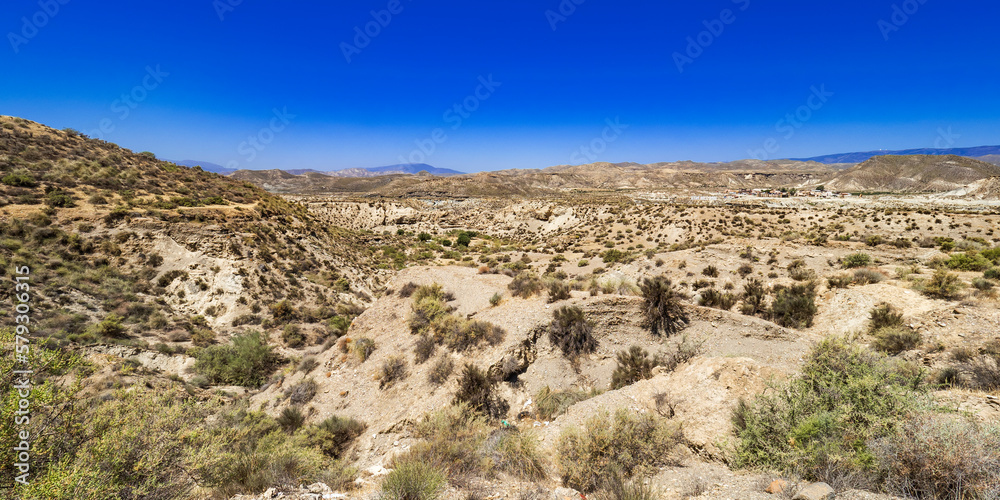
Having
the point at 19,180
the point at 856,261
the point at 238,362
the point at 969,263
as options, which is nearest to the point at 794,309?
the point at 856,261

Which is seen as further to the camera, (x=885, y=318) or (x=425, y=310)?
(x=425, y=310)

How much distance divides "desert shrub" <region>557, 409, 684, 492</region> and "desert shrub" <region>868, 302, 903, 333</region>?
8.32m

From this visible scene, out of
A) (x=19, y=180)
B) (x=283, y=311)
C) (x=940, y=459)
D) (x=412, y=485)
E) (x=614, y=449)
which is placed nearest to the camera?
(x=940, y=459)

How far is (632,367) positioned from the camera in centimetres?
908

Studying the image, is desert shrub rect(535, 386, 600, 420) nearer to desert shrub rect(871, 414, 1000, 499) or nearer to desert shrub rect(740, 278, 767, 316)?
desert shrub rect(871, 414, 1000, 499)

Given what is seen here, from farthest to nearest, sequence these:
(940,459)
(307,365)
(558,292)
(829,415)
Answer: (558,292) < (307,365) < (829,415) < (940,459)

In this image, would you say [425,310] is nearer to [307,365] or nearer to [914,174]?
[307,365]

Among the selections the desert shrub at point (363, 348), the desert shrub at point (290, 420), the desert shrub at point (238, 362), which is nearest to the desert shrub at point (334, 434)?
the desert shrub at point (290, 420)

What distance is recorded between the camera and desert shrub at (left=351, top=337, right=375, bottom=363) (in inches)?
424

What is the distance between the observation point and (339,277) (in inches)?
810

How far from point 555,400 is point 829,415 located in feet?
16.3

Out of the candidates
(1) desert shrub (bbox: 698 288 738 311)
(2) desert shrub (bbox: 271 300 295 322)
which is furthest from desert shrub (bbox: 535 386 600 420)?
(2) desert shrub (bbox: 271 300 295 322)

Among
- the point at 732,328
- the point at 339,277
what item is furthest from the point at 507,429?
the point at 339,277

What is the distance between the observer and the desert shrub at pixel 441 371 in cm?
899
